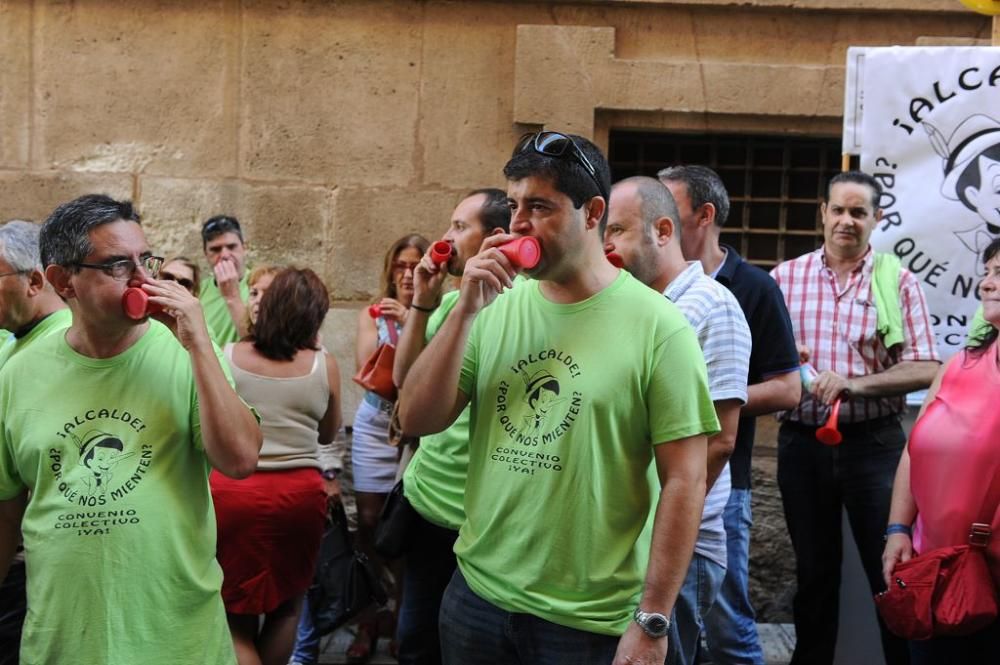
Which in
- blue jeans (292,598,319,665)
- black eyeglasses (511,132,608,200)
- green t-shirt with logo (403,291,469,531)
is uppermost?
black eyeglasses (511,132,608,200)

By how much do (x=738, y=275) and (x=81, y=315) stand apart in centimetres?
212

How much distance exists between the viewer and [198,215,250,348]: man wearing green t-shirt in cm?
579

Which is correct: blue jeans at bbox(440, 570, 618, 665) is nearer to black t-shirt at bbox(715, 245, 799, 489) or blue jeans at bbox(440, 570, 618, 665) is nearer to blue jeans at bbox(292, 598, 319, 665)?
black t-shirt at bbox(715, 245, 799, 489)

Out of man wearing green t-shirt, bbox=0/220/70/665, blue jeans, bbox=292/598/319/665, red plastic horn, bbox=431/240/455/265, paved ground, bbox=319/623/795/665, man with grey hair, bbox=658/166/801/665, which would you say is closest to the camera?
man wearing green t-shirt, bbox=0/220/70/665

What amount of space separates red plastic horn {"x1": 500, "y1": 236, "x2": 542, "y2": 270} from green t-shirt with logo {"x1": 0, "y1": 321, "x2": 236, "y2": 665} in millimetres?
842

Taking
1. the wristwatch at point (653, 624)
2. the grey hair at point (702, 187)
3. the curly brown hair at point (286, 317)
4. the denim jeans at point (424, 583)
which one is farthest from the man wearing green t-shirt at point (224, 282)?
the wristwatch at point (653, 624)

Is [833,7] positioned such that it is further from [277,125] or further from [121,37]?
[121,37]

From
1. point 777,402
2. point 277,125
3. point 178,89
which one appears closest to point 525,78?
point 277,125

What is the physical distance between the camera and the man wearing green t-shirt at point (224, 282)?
5789 millimetres

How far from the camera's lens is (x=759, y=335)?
412 cm

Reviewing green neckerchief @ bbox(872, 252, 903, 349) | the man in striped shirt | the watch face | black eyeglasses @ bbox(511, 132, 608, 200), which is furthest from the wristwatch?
green neckerchief @ bbox(872, 252, 903, 349)

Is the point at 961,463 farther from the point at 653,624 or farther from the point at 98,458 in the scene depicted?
the point at 98,458

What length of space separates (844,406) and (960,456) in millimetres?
1264

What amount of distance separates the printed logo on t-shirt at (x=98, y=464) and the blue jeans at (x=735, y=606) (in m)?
1.96
